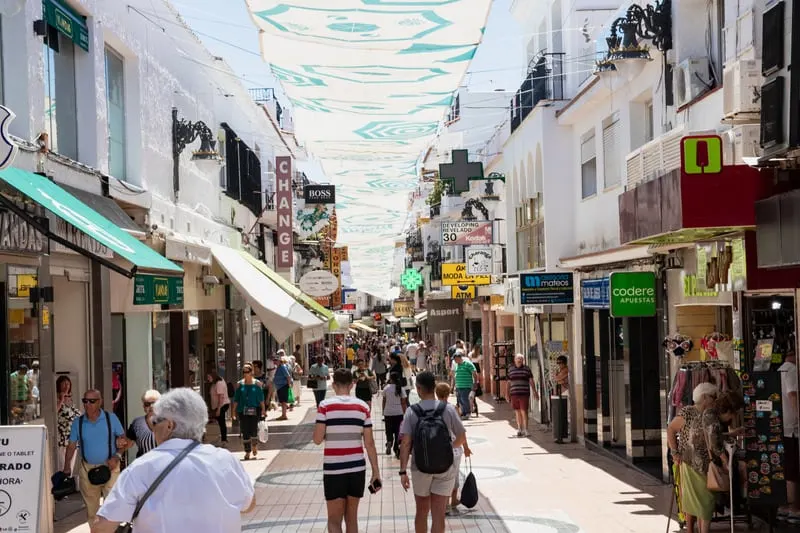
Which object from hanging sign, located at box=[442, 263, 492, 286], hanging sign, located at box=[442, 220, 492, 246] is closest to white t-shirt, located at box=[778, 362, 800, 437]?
hanging sign, located at box=[442, 220, 492, 246]

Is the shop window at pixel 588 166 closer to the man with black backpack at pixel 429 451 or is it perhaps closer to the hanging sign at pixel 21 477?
the man with black backpack at pixel 429 451

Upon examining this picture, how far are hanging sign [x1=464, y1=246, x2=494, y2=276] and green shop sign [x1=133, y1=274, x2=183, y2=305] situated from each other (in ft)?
44.2

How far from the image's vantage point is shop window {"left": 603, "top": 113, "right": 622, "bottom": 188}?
17.6m

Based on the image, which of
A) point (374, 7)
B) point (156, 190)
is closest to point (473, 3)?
point (374, 7)

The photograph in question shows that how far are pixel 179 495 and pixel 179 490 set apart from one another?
0.02 m

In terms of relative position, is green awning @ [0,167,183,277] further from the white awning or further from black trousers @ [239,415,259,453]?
the white awning

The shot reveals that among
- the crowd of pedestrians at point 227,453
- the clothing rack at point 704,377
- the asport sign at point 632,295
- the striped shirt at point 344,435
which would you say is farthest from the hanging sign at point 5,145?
the asport sign at point 632,295

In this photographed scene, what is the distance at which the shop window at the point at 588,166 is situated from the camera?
66.0 ft

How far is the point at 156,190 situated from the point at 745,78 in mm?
11616

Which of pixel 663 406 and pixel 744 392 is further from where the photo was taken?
pixel 663 406

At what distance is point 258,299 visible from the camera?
66.2 feet

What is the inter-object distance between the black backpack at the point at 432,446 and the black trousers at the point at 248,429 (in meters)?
9.26

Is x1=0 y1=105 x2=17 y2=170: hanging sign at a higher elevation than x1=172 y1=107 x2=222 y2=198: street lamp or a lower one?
lower

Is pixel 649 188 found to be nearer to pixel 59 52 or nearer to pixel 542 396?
pixel 59 52
